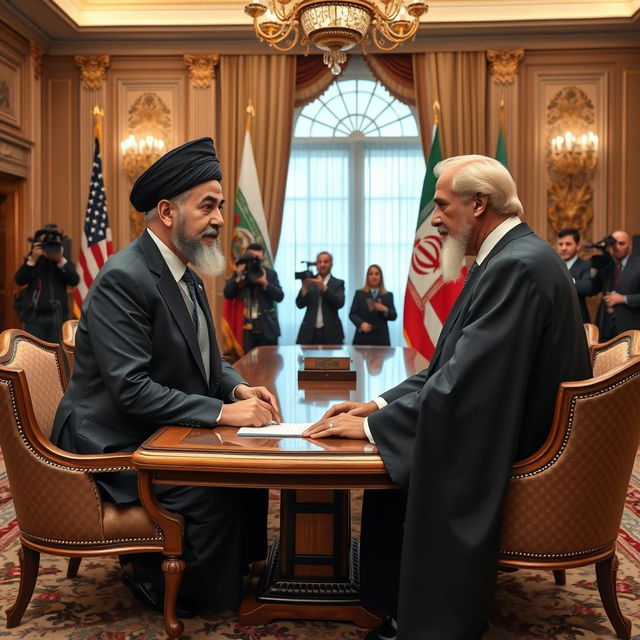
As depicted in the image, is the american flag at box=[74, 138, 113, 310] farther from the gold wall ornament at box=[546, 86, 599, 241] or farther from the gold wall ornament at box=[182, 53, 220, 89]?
the gold wall ornament at box=[546, 86, 599, 241]

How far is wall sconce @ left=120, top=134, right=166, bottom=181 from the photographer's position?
26.7 feet

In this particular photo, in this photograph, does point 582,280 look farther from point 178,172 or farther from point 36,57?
point 36,57

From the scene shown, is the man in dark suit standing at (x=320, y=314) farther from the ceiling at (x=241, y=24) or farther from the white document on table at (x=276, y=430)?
the white document on table at (x=276, y=430)

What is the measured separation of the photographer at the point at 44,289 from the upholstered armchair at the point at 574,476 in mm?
5409

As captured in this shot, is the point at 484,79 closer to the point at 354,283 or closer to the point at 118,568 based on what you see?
the point at 354,283

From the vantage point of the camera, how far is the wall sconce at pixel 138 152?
8133mm

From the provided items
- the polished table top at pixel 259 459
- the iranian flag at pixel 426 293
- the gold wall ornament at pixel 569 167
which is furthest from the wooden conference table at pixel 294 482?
the gold wall ornament at pixel 569 167

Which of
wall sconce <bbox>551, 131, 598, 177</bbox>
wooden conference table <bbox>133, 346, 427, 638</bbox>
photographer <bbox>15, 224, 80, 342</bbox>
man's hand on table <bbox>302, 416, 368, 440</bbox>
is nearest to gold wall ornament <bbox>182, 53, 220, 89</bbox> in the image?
photographer <bbox>15, 224, 80, 342</bbox>

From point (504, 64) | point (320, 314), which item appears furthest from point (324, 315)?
point (504, 64)

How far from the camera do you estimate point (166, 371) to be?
8.05 ft

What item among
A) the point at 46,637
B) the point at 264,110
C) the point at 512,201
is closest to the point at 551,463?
the point at 512,201

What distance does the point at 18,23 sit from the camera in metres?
7.41

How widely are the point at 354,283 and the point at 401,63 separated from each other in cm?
244

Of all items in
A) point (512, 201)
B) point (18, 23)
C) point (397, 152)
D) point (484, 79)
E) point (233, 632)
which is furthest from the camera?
point (397, 152)
